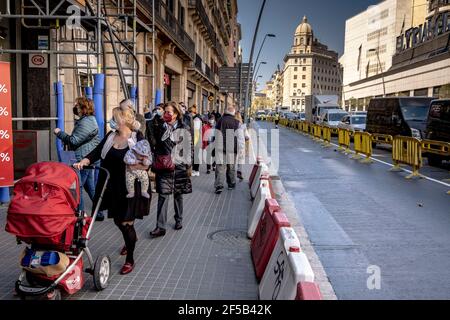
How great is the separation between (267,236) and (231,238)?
5.24 ft

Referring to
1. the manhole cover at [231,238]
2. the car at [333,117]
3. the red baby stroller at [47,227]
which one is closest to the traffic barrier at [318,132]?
the car at [333,117]

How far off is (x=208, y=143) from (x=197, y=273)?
9596 millimetres

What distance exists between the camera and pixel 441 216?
832 cm

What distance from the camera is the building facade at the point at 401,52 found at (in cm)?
5169

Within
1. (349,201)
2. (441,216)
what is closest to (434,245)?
(441,216)

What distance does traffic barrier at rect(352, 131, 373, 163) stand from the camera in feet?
58.6

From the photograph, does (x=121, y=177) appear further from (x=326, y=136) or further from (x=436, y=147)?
(x=326, y=136)

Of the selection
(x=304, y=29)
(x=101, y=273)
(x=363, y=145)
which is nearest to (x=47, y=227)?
(x=101, y=273)

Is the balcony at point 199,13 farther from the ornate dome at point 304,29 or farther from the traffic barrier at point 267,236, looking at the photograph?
the ornate dome at point 304,29

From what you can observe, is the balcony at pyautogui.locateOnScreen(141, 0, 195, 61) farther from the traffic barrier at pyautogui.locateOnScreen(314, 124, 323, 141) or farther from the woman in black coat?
the woman in black coat

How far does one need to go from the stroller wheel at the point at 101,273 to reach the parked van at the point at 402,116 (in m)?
17.2

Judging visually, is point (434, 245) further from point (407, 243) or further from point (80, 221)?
point (80, 221)

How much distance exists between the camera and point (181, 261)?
5660 millimetres

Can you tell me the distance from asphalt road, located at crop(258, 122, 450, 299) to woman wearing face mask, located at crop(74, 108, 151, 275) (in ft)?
7.59
